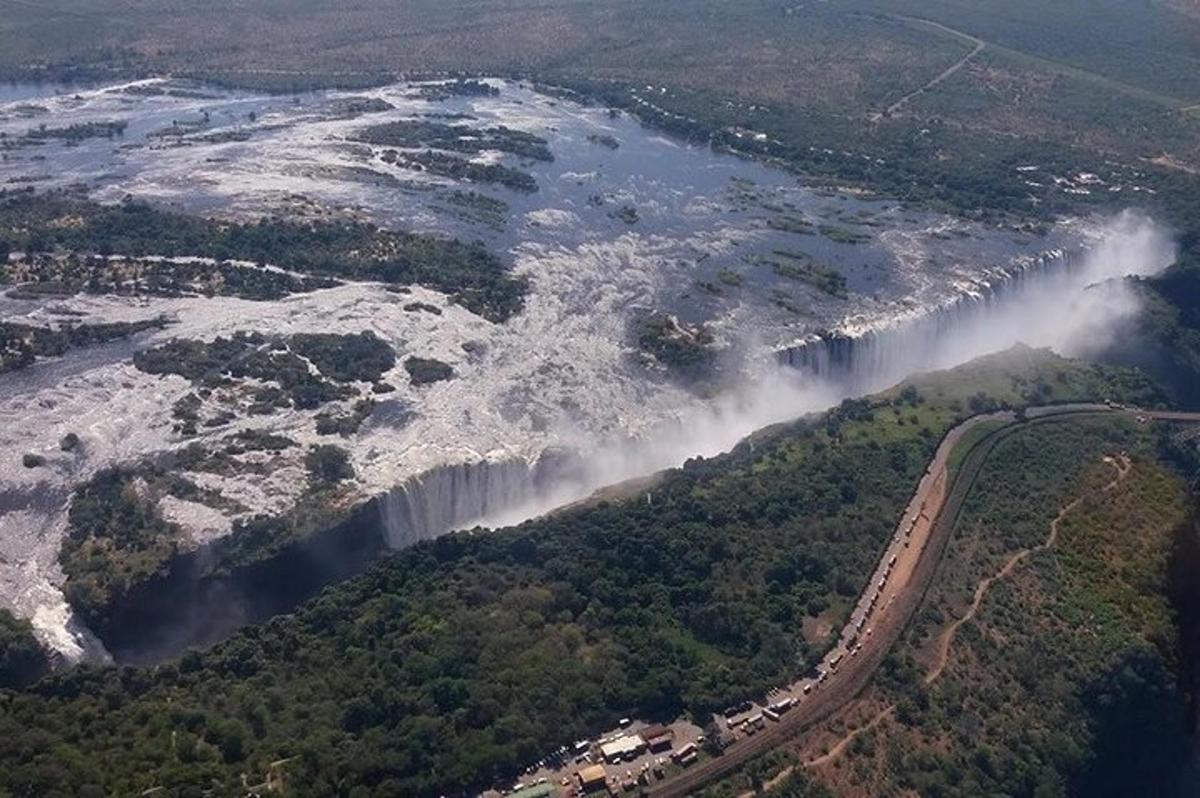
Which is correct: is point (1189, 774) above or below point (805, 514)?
below

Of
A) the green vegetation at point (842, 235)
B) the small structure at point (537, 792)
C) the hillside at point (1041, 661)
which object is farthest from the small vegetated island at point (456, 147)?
the small structure at point (537, 792)

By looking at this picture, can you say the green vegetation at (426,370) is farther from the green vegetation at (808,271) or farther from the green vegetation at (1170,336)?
the green vegetation at (1170,336)

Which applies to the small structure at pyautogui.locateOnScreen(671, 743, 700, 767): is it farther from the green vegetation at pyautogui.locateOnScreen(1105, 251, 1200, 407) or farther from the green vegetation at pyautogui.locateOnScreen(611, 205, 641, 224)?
the green vegetation at pyautogui.locateOnScreen(611, 205, 641, 224)

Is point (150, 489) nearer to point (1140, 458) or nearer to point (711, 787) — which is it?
point (711, 787)

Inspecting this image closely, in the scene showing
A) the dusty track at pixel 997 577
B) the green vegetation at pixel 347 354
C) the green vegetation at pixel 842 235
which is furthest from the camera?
the green vegetation at pixel 842 235

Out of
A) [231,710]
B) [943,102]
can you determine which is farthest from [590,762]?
[943,102]

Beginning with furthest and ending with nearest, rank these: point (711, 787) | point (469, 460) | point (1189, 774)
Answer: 1. point (469, 460)
2. point (1189, 774)
3. point (711, 787)

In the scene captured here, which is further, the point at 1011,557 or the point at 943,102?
the point at 943,102

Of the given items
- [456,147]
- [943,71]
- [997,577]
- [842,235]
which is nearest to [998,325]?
[842,235]

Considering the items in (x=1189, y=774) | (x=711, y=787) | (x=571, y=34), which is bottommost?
(x=1189, y=774)
